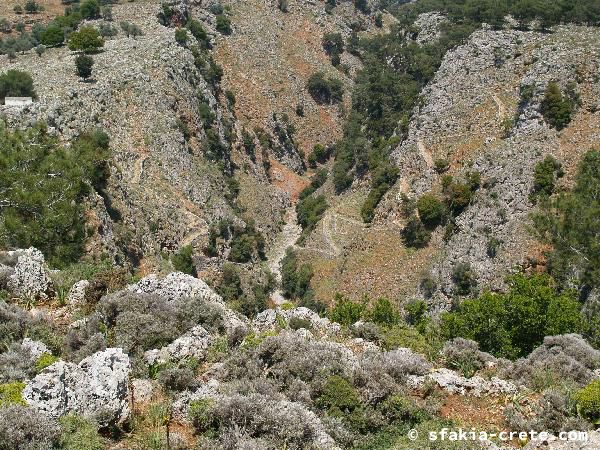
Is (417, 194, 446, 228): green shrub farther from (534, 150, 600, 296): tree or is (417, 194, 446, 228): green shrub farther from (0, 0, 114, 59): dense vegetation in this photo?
(0, 0, 114, 59): dense vegetation

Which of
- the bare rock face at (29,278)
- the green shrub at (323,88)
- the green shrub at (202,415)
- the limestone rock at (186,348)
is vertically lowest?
the green shrub at (323,88)

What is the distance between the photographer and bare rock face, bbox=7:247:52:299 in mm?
21078

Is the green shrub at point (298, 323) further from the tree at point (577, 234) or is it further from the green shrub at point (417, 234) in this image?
the green shrub at point (417, 234)

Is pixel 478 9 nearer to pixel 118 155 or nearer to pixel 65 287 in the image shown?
pixel 118 155

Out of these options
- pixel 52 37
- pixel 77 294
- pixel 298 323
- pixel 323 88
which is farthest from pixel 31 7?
pixel 298 323

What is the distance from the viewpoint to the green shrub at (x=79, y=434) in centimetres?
1245

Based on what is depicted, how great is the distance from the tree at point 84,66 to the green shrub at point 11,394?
60711mm

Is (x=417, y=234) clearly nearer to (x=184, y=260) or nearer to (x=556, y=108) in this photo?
(x=556, y=108)

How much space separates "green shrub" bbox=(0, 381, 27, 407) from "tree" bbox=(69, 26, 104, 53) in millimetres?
68961

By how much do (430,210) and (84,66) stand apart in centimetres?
4068

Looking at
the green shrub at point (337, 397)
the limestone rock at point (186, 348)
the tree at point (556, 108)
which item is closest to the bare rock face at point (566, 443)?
the green shrub at point (337, 397)

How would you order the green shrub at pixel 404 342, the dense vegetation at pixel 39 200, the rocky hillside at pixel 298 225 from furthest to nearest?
the dense vegetation at pixel 39 200 → the green shrub at pixel 404 342 → the rocky hillside at pixel 298 225

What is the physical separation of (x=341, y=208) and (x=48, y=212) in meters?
51.0

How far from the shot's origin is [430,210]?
62.7 metres
